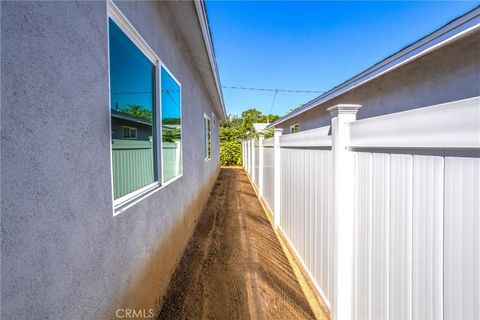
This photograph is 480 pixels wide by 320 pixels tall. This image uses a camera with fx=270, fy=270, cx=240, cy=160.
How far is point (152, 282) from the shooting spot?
2.57 m

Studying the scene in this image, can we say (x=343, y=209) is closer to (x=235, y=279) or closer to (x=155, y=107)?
(x=235, y=279)

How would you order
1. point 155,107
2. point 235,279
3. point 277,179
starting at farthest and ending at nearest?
point 277,179 < point 235,279 < point 155,107

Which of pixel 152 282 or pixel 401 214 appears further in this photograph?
pixel 152 282

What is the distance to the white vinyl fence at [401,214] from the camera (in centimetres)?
103

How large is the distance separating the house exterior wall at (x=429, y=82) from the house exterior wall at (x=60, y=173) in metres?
3.76

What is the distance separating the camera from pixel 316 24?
18.1 metres

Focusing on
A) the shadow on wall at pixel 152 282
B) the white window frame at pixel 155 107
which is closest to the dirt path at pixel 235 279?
the shadow on wall at pixel 152 282

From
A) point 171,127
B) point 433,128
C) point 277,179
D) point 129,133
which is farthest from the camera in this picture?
point 277,179

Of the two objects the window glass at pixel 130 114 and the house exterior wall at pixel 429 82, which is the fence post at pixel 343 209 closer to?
the window glass at pixel 130 114

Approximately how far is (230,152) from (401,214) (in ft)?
74.6

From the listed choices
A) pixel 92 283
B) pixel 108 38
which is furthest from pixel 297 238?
pixel 108 38

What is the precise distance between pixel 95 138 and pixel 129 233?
2.75 feet

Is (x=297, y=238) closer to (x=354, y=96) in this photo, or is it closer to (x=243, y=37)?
(x=354, y=96)

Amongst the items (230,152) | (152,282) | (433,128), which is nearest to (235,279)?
(152,282)
